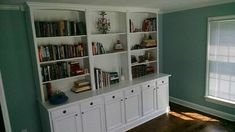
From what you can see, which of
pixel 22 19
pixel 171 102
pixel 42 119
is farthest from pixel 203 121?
pixel 22 19

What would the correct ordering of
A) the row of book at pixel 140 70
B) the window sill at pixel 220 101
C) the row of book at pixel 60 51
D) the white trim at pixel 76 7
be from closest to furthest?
the white trim at pixel 76 7 < the row of book at pixel 60 51 < the window sill at pixel 220 101 < the row of book at pixel 140 70

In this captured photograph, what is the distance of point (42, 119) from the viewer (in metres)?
2.82

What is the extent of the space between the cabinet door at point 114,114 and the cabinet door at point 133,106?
11 centimetres

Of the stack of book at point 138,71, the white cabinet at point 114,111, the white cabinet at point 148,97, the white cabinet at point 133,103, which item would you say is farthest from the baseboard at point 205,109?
the white cabinet at point 114,111

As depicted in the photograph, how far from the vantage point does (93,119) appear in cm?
285

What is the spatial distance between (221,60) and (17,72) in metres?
3.57

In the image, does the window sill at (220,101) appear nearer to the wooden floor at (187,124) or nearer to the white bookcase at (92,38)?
the wooden floor at (187,124)

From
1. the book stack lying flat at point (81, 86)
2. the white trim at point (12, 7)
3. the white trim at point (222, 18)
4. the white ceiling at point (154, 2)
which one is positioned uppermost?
the white ceiling at point (154, 2)

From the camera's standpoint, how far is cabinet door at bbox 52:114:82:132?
2.52 meters

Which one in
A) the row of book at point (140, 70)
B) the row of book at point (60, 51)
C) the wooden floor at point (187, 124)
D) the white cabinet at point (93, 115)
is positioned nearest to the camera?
the row of book at point (60, 51)

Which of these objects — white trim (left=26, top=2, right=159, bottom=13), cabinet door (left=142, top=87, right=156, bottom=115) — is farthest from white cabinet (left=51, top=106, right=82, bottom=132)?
white trim (left=26, top=2, right=159, bottom=13)

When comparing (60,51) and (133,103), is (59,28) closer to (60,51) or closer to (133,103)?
(60,51)

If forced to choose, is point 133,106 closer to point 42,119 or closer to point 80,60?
point 80,60

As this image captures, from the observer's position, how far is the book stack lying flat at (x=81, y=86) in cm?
299
